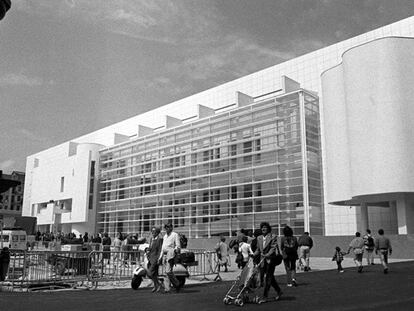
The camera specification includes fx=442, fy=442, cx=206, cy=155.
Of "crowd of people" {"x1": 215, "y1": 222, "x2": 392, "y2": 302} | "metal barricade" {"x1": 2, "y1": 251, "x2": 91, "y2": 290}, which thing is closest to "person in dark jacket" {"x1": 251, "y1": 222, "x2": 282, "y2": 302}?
"crowd of people" {"x1": 215, "y1": 222, "x2": 392, "y2": 302}

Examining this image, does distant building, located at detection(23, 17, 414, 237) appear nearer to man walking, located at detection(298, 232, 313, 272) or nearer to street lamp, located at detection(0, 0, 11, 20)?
man walking, located at detection(298, 232, 313, 272)

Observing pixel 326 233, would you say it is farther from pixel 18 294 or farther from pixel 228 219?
pixel 18 294

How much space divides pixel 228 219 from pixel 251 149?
680 centimetres

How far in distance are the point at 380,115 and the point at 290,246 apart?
1844cm

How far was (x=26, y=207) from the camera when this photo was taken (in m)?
76.9

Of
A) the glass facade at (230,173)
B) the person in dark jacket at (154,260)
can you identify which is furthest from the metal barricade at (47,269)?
the glass facade at (230,173)

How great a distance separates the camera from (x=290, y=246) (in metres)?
13.7

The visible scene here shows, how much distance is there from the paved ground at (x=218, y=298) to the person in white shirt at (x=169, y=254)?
43cm

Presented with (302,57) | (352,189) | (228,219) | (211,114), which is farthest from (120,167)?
(352,189)

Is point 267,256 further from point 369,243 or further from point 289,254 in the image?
point 369,243

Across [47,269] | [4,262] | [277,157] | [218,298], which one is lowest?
[218,298]

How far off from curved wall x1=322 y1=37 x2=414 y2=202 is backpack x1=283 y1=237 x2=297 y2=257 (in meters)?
16.7

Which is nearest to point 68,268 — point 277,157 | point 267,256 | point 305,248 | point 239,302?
point 239,302

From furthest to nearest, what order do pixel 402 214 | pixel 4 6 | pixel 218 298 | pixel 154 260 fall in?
pixel 402 214
pixel 154 260
pixel 218 298
pixel 4 6
